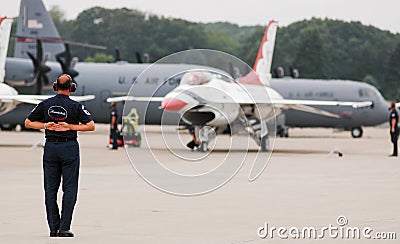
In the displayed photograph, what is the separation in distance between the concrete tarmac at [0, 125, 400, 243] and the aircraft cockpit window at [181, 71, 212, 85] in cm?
628

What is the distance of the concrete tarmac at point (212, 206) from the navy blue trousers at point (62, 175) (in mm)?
302

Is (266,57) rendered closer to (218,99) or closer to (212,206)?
(218,99)

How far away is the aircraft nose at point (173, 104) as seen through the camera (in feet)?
99.9

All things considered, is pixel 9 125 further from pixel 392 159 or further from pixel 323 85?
pixel 392 159

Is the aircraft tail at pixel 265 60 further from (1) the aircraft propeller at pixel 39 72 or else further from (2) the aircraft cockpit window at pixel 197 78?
(1) the aircraft propeller at pixel 39 72

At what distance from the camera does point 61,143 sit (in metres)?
11.8

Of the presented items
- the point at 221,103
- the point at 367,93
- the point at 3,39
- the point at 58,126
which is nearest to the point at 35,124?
the point at 58,126

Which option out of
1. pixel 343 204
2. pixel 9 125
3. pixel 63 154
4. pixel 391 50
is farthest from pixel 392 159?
pixel 391 50

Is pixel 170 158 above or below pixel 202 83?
below

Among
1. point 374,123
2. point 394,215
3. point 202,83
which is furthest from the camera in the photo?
point 374,123

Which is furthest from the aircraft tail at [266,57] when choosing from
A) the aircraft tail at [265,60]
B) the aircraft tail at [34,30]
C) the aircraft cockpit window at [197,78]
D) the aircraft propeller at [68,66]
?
the aircraft tail at [34,30]

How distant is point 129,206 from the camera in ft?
50.0

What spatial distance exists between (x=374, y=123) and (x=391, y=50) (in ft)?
48.1

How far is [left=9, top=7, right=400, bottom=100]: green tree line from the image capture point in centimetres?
7444
